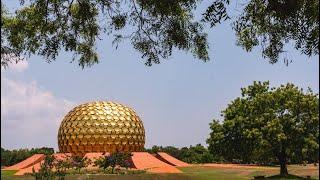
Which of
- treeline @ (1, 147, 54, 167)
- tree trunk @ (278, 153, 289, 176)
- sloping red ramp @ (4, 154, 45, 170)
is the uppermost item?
treeline @ (1, 147, 54, 167)

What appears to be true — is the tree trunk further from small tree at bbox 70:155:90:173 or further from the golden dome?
the golden dome

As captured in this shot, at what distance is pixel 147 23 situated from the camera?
8828 millimetres

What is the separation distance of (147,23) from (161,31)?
0.87 ft

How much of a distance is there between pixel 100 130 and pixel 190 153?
2222 cm

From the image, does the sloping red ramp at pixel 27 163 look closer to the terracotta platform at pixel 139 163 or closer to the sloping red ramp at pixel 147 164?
the terracotta platform at pixel 139 163

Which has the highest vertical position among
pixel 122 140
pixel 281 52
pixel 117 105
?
pixel 117 105

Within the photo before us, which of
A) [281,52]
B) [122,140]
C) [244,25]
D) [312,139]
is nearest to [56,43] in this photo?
[244,25]

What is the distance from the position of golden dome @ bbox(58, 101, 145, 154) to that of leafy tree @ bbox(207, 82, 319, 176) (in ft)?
32.7

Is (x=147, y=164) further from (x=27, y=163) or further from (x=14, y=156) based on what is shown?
(x=14, y=156)

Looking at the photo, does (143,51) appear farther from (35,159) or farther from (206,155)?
(206,155)

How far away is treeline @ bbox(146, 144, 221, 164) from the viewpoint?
60.4 meters

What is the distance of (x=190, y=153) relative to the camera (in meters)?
64.6

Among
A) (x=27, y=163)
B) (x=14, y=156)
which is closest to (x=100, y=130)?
(x=27, y=163)

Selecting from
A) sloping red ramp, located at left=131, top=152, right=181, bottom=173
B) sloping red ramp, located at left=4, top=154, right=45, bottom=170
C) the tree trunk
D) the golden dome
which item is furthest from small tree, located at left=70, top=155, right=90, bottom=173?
the tree trunk
